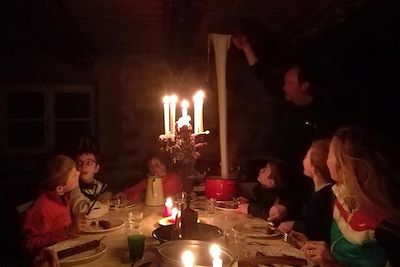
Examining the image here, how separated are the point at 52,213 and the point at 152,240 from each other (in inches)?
23.8

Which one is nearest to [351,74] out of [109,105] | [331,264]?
[109,105]

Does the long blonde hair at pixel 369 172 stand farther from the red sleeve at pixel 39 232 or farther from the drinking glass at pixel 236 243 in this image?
the red sleeve at pixel 39 232

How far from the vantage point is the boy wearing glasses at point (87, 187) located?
105 inches

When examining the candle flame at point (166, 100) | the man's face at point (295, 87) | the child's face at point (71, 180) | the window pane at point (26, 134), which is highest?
the man's face at point (295, 87)

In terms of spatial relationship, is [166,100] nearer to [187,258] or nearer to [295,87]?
[187,258]

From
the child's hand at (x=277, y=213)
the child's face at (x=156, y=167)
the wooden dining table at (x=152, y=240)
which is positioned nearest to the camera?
the wooden dining table at (x=152, y=240)

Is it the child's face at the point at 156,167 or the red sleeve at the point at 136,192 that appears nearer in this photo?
the red sleeve at the point at 136,192

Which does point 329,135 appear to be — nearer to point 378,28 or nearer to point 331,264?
point 331,264

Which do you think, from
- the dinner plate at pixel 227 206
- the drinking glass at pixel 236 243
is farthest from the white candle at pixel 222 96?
the drinking glass at pixel 236 243

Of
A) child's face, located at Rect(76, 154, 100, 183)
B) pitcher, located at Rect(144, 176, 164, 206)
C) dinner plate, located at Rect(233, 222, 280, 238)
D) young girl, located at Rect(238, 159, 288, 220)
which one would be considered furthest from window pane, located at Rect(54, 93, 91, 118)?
dinner plate, located at Rect(233, 222, 280, 238)

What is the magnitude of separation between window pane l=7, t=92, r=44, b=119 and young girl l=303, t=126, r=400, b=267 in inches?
141

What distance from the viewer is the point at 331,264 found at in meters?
1.68

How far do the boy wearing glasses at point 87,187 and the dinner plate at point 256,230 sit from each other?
98 cm

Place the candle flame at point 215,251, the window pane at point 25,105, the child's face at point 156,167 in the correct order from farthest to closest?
the window pane at point 25,105 → the child's face at point 156,167 → the candle flame at point 215,251
